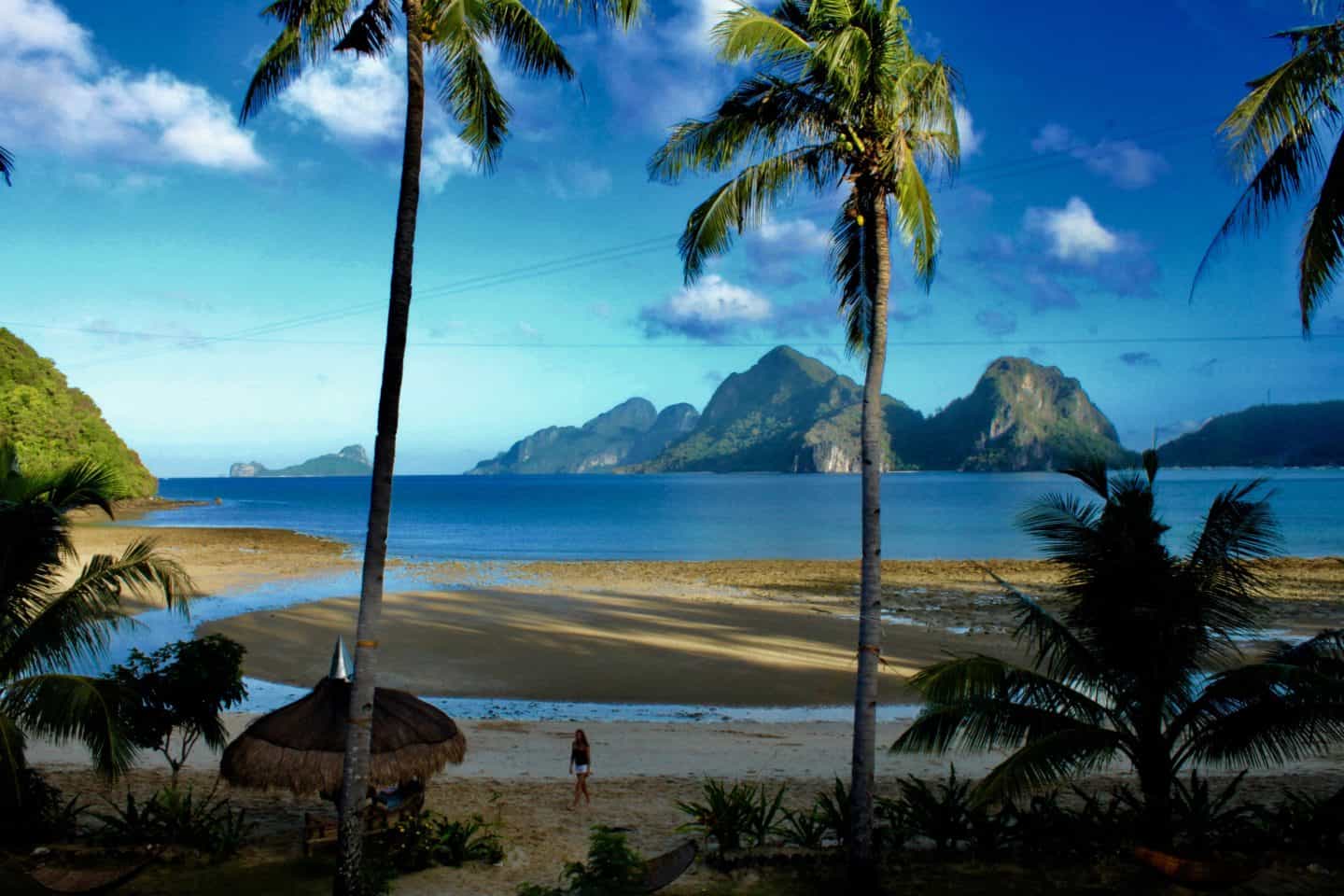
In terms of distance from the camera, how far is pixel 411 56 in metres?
7.42

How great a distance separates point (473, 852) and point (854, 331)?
6543mm

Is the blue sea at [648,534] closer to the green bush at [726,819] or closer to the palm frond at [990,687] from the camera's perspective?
the palm frond at [990,687]

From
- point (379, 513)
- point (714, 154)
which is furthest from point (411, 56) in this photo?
point (379, 513)

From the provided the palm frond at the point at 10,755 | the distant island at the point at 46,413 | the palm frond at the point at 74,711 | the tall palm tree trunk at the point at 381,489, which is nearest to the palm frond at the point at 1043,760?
the tall palm tree trunk at the point at 381,489

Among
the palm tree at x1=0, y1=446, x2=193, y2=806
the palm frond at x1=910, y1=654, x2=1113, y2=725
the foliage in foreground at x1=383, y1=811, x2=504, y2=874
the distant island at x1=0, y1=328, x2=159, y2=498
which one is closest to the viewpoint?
the palm frond at x1=910, y1=654, x2=1113, y2=725

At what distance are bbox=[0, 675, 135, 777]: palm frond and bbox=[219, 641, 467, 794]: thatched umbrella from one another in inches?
42.0

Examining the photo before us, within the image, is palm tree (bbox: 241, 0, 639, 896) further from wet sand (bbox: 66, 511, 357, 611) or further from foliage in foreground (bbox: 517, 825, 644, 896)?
wet sand (bbox: 66, 511, 357, 611)

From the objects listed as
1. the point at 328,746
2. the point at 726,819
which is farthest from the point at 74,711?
the point at 726,819

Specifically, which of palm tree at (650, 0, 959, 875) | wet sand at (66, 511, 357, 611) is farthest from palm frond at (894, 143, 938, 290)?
wet sand at (66, 511, 357, 611)

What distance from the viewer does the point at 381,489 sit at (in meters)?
6.94

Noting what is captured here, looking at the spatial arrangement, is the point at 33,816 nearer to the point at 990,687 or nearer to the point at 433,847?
the point at 433,847

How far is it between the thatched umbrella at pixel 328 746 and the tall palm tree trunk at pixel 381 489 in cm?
103

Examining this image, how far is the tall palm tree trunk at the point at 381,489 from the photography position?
688 centimetres

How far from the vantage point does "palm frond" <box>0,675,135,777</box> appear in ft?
23.6
